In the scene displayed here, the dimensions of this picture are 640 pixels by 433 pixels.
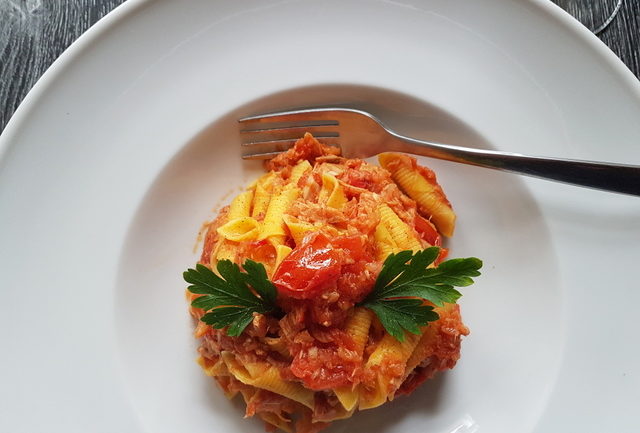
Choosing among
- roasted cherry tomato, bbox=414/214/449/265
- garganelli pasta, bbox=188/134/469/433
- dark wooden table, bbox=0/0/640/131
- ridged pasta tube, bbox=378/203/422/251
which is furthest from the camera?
dark wooden table, bbox=0/0/640/131

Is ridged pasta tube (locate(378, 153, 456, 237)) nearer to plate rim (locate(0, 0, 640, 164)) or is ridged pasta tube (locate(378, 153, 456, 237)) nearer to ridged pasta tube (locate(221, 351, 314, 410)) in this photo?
plate rim (locate(0, 0, 640, 164))

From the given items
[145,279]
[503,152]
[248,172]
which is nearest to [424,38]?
[503,152]

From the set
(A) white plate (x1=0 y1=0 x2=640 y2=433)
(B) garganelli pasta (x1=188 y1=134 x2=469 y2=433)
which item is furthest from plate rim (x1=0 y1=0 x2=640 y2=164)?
(B) garganelli pasta (x1=188 y1=134 x2=469 y2=433)

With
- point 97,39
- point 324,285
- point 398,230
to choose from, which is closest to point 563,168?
point 398,230

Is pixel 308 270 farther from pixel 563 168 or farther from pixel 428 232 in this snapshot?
pixel 563 168

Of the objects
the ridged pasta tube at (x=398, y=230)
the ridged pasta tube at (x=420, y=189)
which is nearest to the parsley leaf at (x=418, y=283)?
the ridged pasta tube at (x=398, y=230)
